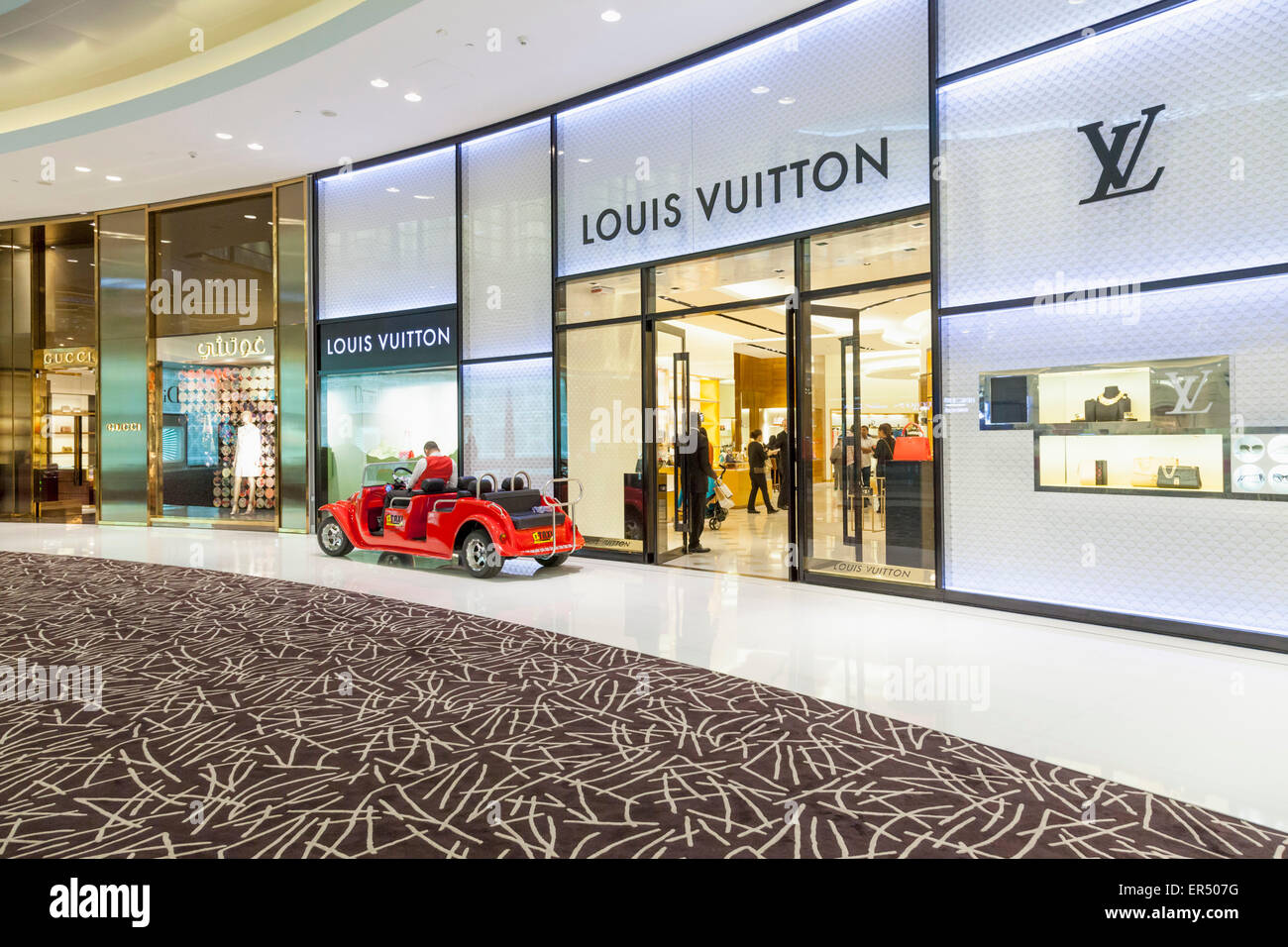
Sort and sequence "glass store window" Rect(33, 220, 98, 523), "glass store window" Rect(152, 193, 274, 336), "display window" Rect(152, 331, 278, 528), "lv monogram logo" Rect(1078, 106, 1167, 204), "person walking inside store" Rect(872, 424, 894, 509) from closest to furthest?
"lv monogram logo" Rect(1078, 106, 1167, 204) < "person walking inside store" Rect(872, 424, 894, 509) < "glass store window" Rect(152, 193, 274, 336) < "display window" Rect(152, 331, 278, 528) < "glass store window" Rect(33, 220, 98, 523)

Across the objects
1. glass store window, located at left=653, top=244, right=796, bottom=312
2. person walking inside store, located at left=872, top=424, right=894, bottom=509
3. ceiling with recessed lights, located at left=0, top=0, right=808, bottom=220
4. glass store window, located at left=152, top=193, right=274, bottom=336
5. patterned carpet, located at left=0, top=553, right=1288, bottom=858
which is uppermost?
ceiling with recessed lights, located at left=0, top=0, right=808, bottom=220

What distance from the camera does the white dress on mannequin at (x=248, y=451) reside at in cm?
1095

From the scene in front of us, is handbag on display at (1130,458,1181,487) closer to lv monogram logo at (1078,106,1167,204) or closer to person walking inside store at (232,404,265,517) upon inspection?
lv monogram logo at (1078,106,1167,204)

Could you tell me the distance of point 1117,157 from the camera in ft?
16.0

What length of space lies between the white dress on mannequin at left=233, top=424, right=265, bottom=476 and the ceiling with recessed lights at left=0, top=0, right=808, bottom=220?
329 cm

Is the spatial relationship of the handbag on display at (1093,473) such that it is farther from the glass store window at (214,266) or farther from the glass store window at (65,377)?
the glass store window at (65,377)

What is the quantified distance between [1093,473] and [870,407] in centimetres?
171

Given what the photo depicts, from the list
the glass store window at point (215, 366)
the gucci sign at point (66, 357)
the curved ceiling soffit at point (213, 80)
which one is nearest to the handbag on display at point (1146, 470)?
the curved ceiling soffit at point (213, 80)

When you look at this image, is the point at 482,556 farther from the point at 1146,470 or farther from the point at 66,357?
the point at 66,357

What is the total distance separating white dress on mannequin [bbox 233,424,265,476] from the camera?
10.9 meters

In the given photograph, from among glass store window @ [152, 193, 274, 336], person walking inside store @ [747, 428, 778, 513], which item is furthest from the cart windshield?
person walking inside store @ [747, 428, 778, 513]

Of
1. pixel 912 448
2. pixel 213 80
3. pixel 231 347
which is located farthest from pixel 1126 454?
pixel 231 347

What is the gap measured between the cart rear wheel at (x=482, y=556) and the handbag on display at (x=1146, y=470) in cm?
458

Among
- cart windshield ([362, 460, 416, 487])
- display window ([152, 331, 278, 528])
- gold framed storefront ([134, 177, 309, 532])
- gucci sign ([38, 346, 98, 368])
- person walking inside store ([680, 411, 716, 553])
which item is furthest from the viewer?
gucci sign ([38, 346, 98, 368])
